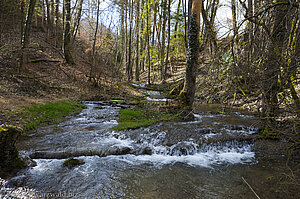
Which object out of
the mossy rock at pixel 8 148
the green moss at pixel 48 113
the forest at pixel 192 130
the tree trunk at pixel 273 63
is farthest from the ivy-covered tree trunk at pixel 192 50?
the mossy rock at pixel 8 148

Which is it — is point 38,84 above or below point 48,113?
above

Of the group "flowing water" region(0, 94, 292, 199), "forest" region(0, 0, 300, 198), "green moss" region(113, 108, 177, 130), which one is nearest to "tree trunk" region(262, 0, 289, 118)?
"forest" region(0, 0, 300, 198)

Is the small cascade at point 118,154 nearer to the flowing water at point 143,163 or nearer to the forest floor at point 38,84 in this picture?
the flowing water at point 143,163

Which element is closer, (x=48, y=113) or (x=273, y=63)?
(x=273, y=63)

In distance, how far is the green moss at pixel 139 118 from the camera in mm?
7301

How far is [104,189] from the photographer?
380 cm

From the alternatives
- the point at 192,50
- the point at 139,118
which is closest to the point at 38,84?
the point at 139,118

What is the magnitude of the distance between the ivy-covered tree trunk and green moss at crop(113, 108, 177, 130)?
1.21 m

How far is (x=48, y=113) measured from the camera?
27.2ft

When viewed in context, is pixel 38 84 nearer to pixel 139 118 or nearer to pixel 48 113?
pixel 48 113

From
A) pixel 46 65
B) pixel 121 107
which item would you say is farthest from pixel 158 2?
pixel 121 107

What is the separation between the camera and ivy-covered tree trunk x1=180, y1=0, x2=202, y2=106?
7906mm

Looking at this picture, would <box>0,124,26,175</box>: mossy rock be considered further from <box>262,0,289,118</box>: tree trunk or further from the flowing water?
<box>262,0,289,118</box>: tree trunk

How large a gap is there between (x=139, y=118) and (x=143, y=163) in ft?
11.5
